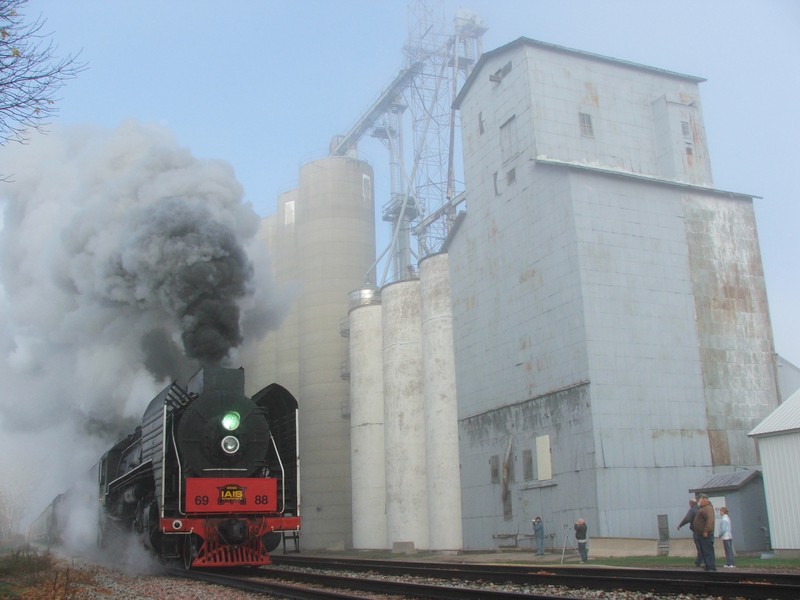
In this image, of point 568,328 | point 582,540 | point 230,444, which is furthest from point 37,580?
point 568,328

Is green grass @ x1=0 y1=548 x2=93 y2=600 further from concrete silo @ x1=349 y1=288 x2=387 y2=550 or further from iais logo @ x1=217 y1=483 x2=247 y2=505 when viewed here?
concrete silo @ x1=349 y1=288 x2=387 y2=550

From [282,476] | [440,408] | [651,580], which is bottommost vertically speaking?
[651,580]

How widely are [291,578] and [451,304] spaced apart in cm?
1892

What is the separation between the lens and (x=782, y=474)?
18844mm

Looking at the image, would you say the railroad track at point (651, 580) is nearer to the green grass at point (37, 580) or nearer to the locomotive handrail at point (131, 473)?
the locomotive handrail at point (131, 473)

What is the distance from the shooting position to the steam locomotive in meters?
13.6

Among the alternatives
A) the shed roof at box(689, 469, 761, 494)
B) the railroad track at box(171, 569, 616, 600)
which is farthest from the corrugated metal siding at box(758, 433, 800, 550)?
the railroad track at box(171, 569, 616, 600)

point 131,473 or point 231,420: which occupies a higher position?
point 231,420

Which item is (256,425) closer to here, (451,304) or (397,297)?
(451,304)

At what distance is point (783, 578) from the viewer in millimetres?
9680

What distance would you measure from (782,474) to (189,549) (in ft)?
46.2

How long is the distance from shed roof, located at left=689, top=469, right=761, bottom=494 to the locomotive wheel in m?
13.6

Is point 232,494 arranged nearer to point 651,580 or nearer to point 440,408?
point 651,580

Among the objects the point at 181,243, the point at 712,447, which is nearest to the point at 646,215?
the point at 712,447
